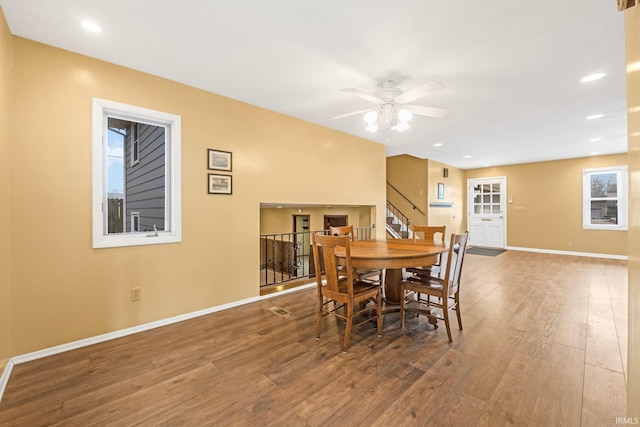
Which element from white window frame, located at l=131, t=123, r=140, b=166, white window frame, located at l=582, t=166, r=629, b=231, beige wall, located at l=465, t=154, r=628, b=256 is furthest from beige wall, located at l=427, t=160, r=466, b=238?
white window frame, located at l=131, t=123, r=140, b=166

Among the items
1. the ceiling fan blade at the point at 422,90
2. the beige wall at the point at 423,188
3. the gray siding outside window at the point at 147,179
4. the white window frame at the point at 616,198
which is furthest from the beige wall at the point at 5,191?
the white window frame at the point at 616,198

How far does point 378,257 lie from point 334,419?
1.22 metres

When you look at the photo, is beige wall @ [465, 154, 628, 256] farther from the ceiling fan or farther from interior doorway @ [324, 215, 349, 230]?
the ceiling fan

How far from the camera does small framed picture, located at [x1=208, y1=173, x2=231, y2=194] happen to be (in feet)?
10.4

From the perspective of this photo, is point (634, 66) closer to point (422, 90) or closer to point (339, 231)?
point (422, 90)

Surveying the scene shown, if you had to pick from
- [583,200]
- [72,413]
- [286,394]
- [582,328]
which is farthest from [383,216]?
[583,200]

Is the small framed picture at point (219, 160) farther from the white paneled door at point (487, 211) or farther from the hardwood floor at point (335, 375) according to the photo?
the white paneled door at point (487, 211)

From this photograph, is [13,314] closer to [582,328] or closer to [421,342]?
[421,342]

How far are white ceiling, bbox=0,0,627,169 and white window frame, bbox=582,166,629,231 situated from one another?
411 centimetres

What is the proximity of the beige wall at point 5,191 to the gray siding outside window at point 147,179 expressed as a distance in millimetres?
848

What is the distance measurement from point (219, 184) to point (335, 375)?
2426 millimetres

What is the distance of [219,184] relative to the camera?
3.25 m

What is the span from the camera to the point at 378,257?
2354mm

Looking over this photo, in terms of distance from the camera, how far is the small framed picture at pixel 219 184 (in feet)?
10.4
